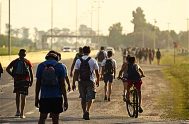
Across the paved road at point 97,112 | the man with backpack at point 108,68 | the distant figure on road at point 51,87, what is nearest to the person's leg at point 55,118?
the distant figure on road at point 51,87

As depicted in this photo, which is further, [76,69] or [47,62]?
[76,69]

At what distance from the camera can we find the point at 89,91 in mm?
15844

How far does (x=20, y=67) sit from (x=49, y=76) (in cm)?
521

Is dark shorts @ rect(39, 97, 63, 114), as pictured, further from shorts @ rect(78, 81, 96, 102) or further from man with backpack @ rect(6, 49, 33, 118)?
man with backpack @ rect(6, 49, 33, 118)

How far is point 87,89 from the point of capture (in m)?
15.9

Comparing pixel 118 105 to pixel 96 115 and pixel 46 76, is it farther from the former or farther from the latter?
pixel 46 76

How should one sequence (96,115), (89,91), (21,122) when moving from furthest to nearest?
(96,115) → (89,91) → (21,122)

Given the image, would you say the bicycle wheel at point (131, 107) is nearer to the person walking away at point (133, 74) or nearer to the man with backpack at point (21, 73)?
the person walking away at point (133, 74)

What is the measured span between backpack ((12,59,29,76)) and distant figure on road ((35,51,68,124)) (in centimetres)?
504

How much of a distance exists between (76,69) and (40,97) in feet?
16.3

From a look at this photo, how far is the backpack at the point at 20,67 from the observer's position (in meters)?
15.9

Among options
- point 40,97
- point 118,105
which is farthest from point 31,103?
point 40,97

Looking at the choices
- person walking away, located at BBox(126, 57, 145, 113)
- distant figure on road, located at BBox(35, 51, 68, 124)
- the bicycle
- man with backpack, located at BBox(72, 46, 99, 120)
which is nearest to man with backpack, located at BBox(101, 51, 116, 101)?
the bicycle

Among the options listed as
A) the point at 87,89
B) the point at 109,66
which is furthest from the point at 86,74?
the point at 109,66
